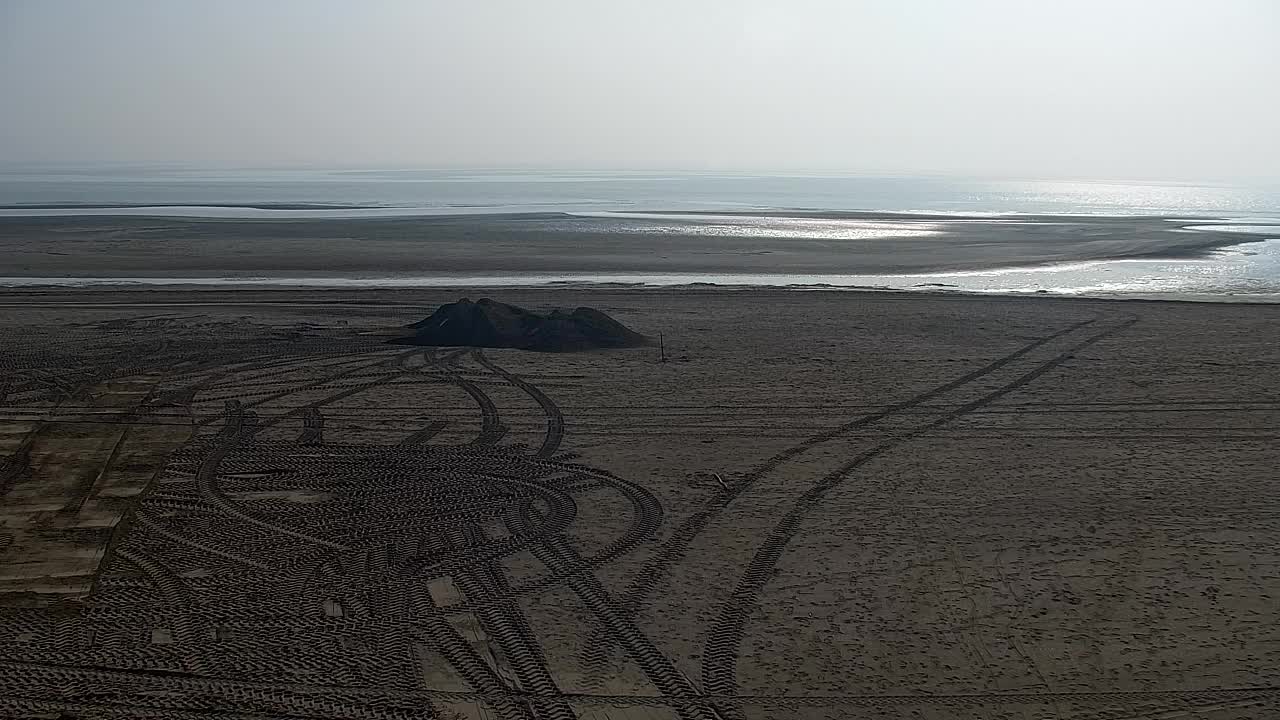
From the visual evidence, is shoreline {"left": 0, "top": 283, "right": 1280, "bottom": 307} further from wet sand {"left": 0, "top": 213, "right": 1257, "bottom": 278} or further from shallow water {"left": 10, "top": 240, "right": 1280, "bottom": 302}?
wet sand {"left": 0, "top": 213, "right": 1257, "bottom": 278}

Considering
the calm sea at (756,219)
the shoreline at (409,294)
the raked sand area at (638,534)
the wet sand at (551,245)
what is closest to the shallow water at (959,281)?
the calm sea at (756,219)

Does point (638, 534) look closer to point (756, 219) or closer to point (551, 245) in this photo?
point (551, 245)

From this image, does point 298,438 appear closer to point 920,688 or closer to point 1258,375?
point 920,688

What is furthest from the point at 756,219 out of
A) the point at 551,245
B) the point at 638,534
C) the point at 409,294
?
the point at 638,534

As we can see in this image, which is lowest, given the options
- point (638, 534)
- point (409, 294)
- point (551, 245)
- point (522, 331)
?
point (638, 534)

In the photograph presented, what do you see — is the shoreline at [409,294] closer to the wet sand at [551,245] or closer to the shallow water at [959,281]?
the shallow water at [959,281]

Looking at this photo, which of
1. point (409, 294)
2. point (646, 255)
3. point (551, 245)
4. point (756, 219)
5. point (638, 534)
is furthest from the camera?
point (756, 219)

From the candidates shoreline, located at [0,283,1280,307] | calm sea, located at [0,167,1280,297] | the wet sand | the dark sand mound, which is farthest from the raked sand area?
the wet sand
